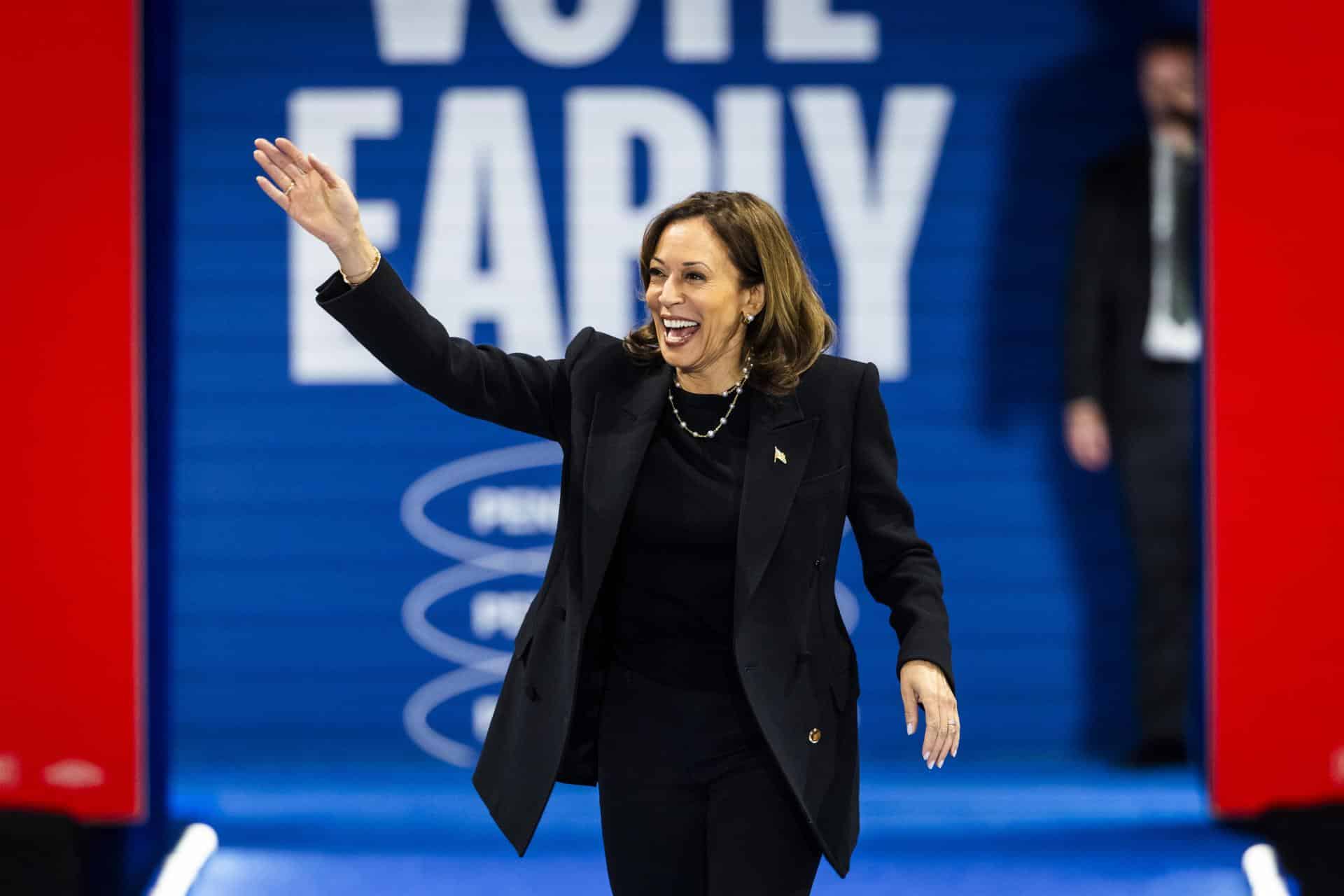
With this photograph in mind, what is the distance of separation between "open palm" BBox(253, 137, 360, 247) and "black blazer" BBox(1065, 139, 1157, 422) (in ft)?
11.2

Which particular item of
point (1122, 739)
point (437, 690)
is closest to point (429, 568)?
point (437, 690)

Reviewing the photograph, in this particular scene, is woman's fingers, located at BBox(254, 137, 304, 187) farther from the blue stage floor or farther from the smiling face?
the blue stage floor

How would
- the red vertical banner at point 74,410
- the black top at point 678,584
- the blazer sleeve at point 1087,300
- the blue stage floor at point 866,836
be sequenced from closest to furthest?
the black top at point 678,584 → the blue stage floor at point 866,836 → the red vertical banner at point 74,410 → the blazer sleeve at point 1087,300

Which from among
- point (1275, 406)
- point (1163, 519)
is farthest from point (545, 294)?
point (1275, 406)

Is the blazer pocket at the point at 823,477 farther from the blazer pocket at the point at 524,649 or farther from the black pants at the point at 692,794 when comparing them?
the blazer pocket at the point at 524,649

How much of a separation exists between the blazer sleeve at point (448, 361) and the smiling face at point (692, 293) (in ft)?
0.67

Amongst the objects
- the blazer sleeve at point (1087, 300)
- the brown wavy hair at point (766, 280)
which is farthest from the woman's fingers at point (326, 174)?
the blazer sleeve at point (1087, 300)

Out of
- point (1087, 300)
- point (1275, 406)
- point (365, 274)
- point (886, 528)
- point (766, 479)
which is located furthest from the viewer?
point (1087, 300)

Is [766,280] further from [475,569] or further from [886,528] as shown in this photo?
[475,569]

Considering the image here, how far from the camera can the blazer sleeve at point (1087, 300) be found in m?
5.44

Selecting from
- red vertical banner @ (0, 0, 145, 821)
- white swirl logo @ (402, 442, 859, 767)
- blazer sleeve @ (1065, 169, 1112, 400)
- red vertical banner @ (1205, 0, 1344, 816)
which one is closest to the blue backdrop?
white swirl logo @ (402, 442, 859, 767)

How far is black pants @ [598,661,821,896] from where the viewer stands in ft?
8.38

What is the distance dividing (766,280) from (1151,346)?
3.14 meters

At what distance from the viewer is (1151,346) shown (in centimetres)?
548
